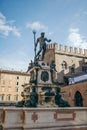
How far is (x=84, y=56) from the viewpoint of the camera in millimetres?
39750

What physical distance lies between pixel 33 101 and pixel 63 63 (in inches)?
1096

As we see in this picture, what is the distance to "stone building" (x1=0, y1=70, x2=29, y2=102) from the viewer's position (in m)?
47.1

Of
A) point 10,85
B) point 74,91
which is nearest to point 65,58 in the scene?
point 74,91

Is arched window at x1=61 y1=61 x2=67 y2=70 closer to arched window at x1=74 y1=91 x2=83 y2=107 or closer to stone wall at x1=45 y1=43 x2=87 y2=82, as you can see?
stone wall at x1=45 y1=43 x2=87 y2=82

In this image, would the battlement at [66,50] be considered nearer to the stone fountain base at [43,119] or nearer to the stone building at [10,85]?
the stone building at [10,85]

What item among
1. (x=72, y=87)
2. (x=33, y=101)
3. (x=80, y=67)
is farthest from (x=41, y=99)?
(x=80, y=67)

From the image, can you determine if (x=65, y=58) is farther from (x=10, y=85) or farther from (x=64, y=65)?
(x=10, y=85)

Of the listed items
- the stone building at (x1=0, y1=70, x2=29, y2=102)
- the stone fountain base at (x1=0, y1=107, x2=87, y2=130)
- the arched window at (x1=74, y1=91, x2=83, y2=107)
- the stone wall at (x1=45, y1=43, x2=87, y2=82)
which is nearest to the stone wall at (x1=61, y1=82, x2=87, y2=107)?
the arched window at (x1=74, y1=91, x2=83, y2=107)

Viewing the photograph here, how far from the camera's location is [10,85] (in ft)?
159

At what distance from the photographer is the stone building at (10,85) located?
155 ft

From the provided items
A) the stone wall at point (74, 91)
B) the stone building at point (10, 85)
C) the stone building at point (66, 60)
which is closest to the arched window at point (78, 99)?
the stone wall at point (74, 91)

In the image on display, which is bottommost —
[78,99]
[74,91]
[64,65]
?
[78,99]

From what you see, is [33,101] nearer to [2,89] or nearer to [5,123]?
[5,123]

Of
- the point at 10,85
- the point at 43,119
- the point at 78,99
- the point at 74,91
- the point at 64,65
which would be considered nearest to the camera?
the point at 43,119
